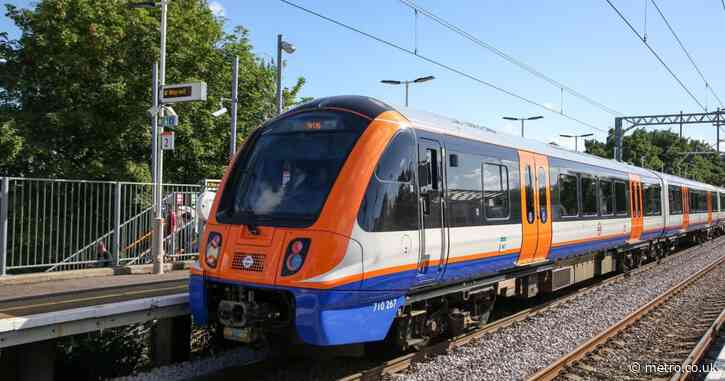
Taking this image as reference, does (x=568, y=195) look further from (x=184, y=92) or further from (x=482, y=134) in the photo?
(x=184, y=92)

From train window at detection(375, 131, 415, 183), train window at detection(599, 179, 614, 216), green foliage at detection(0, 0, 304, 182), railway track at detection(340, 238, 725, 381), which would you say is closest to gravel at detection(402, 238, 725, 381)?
railway track at detection(340, 238, 725, 381)

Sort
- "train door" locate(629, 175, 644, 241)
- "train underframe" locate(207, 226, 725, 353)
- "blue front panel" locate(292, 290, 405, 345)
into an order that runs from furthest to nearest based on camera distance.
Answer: "train door" locate(629, 175, 644, 241), "train underframe" locate(207, 226, 725, 353), "blue front panel" locate(292, 290, 405, 345)

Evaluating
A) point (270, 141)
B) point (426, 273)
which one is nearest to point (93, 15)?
point (270, 141)

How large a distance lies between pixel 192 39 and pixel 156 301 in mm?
15081

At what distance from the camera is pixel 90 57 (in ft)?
58.4

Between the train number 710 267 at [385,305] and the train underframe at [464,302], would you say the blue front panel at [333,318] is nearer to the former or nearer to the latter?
the train number 710 267 at [385,305]

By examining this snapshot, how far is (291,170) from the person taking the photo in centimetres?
606

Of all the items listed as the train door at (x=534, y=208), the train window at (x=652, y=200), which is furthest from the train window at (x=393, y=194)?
the train window at (x=652, y=200)

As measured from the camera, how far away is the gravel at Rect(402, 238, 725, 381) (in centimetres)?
639

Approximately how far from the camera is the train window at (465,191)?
273 inches

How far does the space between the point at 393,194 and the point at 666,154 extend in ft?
273

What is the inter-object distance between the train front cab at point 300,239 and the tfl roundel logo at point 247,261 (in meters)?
0.01

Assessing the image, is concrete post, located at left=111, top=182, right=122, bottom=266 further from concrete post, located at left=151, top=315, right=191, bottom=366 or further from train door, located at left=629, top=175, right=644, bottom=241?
train door, located at left=629, top=175, right=644, bottom=241

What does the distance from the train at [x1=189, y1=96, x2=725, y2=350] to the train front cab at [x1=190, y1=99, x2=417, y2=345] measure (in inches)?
0.5
